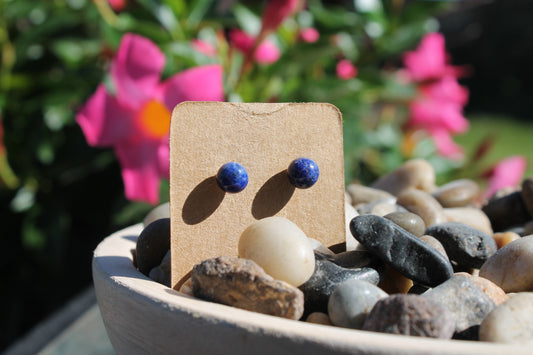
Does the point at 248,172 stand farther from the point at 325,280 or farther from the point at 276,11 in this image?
the point at 276,11

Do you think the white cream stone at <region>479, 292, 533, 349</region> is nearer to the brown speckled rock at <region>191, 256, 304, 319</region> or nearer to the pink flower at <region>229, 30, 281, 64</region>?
the brown speckled rock at <region>191, 256, 304, 319</region>

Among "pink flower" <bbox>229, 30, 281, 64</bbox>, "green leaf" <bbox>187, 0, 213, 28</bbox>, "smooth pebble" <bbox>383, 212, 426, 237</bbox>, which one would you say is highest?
"green leaf" <bbox>187, 0, 213, 28</bbox>

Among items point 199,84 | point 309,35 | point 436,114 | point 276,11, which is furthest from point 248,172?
point 436,114

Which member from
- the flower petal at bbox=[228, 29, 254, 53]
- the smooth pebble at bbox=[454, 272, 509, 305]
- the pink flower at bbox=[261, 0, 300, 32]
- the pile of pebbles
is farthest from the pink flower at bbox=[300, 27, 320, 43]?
the smooth pebble at bbox=[454, 272, 509, 305]

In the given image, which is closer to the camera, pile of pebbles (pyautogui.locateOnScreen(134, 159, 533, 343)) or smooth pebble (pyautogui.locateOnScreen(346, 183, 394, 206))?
pile of pebbles (pyautogui.locateOnScreen(134, 159, 533, 343))

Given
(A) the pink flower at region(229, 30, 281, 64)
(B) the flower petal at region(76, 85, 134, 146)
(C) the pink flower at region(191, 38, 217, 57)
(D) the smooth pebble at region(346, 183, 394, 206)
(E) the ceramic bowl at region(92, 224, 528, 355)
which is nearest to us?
(E) the ceramic bowl at region(92, 224, 528, 355)

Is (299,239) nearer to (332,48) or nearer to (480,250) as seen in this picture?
(480,250)

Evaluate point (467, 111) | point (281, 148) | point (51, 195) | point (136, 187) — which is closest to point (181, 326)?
point (281, 148)
